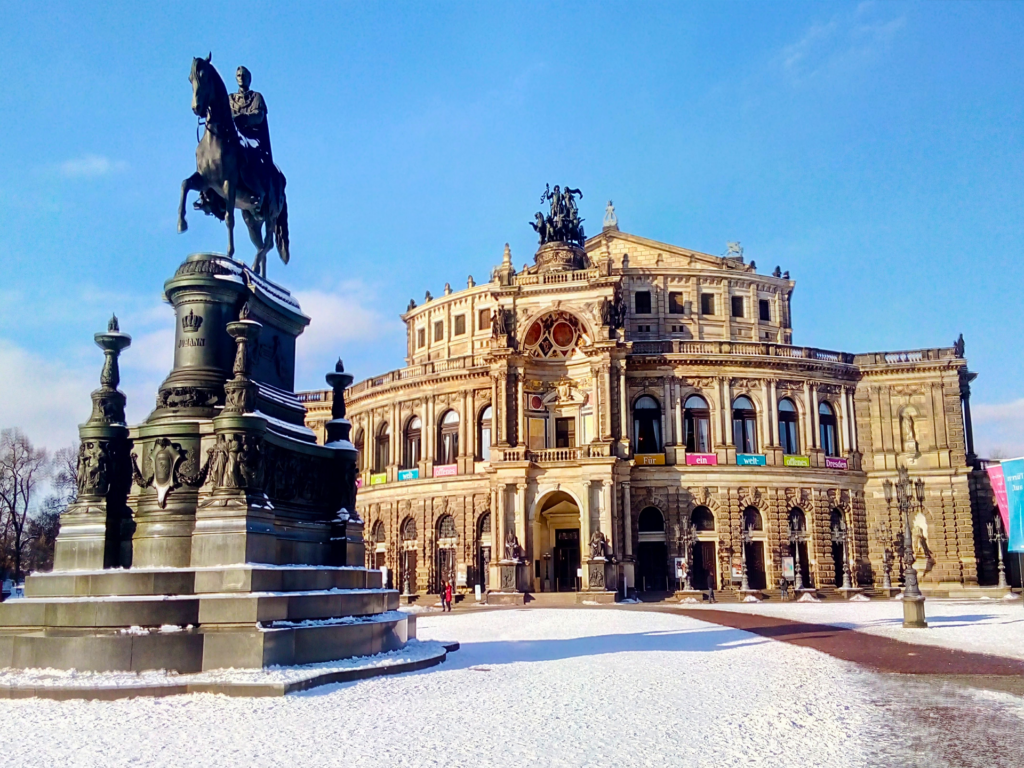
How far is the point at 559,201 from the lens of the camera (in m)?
69.2

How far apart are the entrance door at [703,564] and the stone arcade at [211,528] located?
41.9 m

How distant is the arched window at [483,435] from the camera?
210ft

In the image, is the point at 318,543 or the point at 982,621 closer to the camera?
the point at 318,543

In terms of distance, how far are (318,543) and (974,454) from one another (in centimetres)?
5867

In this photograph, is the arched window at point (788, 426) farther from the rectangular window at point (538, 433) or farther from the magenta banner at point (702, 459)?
the rectangular window at point (538, 433)

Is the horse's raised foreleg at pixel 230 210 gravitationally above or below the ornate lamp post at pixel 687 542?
above

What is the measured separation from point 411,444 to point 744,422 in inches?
907

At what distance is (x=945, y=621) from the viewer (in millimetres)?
34625

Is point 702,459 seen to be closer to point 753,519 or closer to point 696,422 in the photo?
point 696,422

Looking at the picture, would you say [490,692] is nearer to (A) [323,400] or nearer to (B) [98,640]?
(B) [98,640]

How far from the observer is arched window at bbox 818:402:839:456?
6312 centimetres

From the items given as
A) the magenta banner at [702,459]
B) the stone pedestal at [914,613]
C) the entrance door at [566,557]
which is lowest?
the stone pedestal at [914,613]

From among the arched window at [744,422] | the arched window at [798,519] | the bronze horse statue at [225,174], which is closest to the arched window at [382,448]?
the arched window at [744,422]

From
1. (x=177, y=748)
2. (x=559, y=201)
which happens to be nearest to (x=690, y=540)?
(x=559, y=201)
